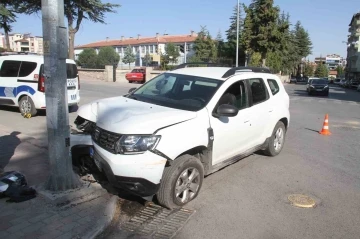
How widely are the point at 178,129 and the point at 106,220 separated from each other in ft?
4.40

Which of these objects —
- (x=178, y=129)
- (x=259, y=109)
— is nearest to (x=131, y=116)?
(x=178, y=129)

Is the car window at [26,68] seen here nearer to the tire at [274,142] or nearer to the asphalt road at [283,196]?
the asphalt road at [283,196]

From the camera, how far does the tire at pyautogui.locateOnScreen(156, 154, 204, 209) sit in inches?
155

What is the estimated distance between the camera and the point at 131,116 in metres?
3.96

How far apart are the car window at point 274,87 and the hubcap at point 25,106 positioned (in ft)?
23.9

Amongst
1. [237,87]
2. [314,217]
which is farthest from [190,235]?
[237,87]

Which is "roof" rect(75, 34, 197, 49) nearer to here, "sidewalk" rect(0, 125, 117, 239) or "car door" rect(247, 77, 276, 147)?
"car door" rect(247, 77, 276, 147)

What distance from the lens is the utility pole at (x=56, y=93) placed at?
13.0 ft

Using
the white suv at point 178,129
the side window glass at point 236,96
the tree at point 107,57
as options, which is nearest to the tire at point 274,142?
the white suv at point 178,129

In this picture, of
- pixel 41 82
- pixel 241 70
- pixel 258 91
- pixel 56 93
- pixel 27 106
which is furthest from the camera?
pixel 27 106

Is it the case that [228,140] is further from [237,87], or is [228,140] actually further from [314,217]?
[314,217]

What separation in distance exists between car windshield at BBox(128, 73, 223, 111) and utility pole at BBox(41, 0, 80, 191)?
4.10 ft

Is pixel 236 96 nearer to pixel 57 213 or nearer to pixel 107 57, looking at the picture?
pixel 57 213

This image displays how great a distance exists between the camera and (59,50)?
4.02m
